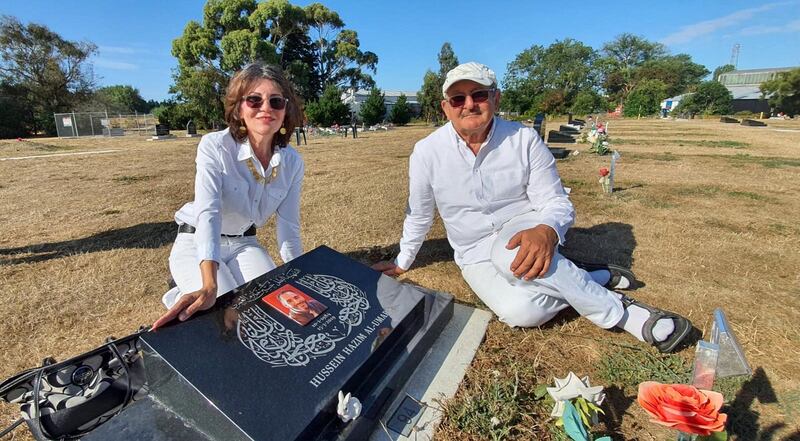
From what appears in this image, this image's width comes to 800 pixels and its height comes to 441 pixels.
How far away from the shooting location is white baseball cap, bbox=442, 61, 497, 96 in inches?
85.6

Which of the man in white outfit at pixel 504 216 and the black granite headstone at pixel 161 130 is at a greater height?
the black granite headstone at pixel 161 130

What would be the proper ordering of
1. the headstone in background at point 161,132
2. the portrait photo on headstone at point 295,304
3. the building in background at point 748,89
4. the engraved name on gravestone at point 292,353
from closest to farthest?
the engraved name on gravestone at point 292,353 < the portrait photo on headstone at point 295,304 < the headstone in background at point 161,132 < the building in background at point 748,89

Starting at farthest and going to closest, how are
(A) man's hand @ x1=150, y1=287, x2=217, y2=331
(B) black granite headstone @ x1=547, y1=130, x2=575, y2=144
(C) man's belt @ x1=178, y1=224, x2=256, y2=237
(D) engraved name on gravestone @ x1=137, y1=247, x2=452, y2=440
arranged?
(B) black granite headstone @ x1=547, y1=130, x2=575, y2=144 → (C) man's belt @ x1=178, y1=224, x2=256, y2=237 → (A) man's hand @ x1=150, y1=287, x2=217, y2=331 → (D) engraved name on gravestone @ x1=137, y1=247, x2=452, y2=440

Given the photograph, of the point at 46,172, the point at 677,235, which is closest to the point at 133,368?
the point at 677,235

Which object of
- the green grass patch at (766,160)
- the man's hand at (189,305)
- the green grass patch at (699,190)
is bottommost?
the green grass patch at (699,190)

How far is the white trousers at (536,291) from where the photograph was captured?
2.00 meters

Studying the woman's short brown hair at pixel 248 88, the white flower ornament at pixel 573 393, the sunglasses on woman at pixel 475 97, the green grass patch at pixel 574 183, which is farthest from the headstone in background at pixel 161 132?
the white flower ornament at pixel 573 393

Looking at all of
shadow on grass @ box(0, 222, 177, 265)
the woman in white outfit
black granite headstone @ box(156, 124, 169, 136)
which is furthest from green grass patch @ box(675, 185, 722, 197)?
black granite headstone @ box(156, 124, 169, 136)

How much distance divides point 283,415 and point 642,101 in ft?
193

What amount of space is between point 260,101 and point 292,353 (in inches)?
56.8

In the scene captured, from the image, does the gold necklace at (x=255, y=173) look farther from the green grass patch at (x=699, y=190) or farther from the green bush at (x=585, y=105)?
the green bush at (x=585, y=105)

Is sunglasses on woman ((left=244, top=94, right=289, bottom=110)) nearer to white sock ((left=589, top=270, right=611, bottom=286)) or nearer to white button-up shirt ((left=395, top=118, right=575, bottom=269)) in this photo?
white button-up shirt ((left=395, top=118, right=575, bottom=269))

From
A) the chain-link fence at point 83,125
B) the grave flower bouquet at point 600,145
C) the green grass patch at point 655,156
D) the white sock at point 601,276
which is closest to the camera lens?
the white sock at point 601,276

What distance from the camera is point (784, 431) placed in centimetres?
158
